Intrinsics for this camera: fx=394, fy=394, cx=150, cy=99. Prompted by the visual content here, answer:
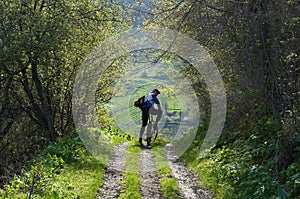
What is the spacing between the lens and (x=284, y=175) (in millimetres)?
7684

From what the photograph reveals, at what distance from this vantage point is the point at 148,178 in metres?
10.3

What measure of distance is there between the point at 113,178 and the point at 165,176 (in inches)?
54.2

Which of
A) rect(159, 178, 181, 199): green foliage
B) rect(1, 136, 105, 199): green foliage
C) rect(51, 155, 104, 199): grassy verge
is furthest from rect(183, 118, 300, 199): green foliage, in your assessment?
rect(1, 136, 105, 199): green foliage

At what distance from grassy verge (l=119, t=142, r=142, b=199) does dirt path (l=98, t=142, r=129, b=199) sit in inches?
6.1

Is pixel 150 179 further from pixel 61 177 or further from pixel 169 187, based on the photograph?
pixel 61 177

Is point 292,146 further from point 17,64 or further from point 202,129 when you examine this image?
point 17,64

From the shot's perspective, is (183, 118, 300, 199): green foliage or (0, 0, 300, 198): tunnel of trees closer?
(183, 118, 300, 199): green foliage

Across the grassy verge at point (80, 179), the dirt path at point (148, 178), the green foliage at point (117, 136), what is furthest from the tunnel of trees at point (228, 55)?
the green foliage at point (117, 136)

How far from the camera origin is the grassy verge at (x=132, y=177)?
8.70m

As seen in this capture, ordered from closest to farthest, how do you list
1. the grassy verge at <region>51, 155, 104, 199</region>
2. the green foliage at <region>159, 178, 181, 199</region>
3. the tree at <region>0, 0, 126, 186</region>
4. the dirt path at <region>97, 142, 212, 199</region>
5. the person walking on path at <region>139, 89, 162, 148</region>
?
the grassy verge at <region>51, 155, 104, 199</region>
the green foliage at <region>159, 178, 181, 199</region>
the dirt path at <region>97, 142, 212, 199</region>
the person walking on path at <region>139, 89, 162, 148</region>
the tree at <region>0, 0, 126, 186</region>

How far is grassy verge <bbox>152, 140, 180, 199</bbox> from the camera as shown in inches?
346

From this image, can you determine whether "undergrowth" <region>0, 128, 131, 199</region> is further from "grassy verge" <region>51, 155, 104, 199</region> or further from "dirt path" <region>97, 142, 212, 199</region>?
"dirt path" <region>97, 142, 212, 199</region>

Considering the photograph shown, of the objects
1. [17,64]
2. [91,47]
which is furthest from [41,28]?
[91,47]

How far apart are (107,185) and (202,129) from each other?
8005 mm
